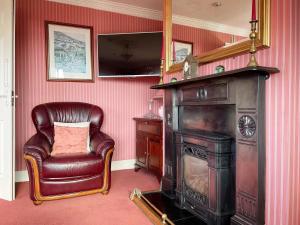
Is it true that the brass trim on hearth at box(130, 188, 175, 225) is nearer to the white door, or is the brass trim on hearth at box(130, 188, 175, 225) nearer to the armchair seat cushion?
the armchair seat cushion

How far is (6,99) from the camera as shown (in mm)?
2418

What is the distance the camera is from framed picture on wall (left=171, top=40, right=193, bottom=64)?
2.19m

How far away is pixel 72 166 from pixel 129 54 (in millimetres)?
1827

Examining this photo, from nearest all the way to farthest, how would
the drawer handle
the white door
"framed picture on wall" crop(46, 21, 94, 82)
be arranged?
the drawer handle < the white door < "framed picture on wall" crop(46, 21, 94, 82)

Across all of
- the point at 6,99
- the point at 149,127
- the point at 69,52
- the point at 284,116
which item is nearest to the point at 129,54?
the point at 69,52

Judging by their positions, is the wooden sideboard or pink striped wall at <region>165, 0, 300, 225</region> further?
the wooden sideboard

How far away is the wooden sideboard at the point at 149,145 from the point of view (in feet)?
9.39

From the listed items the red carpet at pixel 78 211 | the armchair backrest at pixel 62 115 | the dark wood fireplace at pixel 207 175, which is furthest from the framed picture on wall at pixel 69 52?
the dark wood fireplace at pixel 207 175

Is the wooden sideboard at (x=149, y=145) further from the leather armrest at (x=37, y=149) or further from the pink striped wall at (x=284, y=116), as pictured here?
the pink striped wall at (x=284, y=116)

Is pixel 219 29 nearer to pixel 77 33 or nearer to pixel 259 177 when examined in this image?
pixel 259 177

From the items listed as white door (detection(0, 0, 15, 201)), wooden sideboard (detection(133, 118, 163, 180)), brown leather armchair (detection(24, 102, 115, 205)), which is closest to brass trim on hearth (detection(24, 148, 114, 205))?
brown leather armchair (detection(24, 102, 115, 205))

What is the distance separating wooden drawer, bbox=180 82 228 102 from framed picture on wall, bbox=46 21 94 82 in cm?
182

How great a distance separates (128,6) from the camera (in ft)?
11.6

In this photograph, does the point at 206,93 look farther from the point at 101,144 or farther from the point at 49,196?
the point at 49,196
